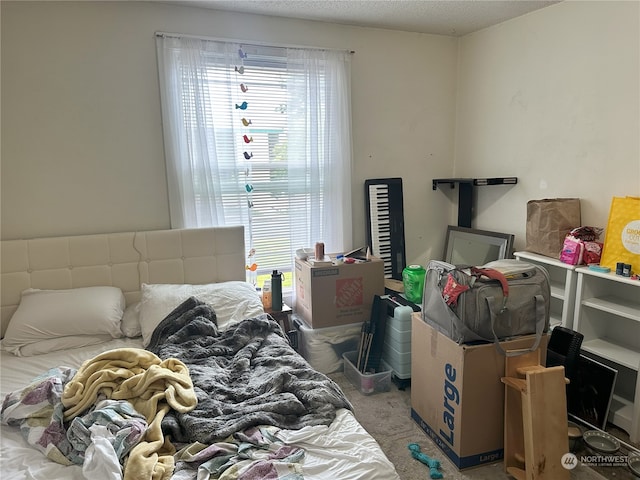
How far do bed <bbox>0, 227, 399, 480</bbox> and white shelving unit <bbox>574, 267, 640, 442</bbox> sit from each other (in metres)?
1.65

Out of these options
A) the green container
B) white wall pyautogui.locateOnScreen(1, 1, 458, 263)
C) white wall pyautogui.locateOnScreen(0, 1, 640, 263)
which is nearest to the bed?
white wall pyautogui.locateOnScreen(1, 1, 458, 263)

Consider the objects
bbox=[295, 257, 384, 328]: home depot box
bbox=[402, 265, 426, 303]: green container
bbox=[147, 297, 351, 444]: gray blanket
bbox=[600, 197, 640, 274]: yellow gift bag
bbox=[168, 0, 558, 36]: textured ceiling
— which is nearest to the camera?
bbox=[147, 297, 351, 444]: gray blanket

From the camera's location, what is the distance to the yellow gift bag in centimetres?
222

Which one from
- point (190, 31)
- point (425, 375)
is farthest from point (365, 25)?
point (425, 375)

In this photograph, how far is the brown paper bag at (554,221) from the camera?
8.60 ft

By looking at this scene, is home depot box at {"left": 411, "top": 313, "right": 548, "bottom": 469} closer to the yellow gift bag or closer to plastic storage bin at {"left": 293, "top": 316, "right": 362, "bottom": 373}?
the yellow gift bag

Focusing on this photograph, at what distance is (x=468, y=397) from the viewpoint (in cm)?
198

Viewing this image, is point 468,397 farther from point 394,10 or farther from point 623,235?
point 394,10

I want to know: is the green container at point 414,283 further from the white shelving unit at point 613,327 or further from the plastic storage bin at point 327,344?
the white shelving unit at point 613,327

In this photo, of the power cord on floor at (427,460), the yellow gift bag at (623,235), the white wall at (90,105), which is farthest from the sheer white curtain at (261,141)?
the yellow gift bag at (623,235)

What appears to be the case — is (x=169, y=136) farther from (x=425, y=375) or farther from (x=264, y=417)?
(x=425, y=375)

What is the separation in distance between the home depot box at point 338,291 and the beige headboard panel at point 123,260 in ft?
1.70

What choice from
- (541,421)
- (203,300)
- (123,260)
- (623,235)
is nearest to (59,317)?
(123,260)

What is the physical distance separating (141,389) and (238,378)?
468 mm
